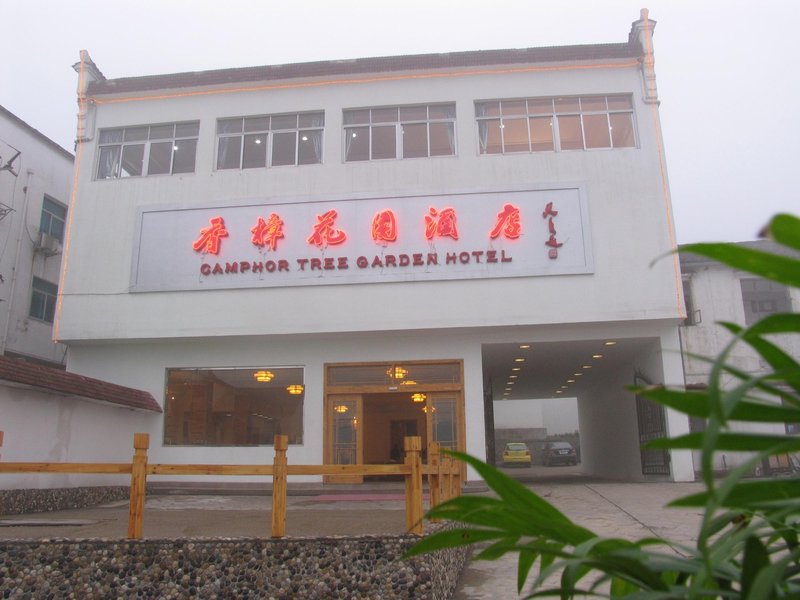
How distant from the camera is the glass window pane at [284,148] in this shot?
13915 millimetres

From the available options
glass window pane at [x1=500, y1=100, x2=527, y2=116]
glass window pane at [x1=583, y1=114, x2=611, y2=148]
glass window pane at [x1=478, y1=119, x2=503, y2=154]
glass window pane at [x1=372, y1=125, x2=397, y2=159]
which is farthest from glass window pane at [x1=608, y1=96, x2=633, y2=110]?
glass window pane at [x1=372, y1=125, x2=397, y2=159]

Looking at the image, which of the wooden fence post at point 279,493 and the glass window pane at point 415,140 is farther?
the glass window pane at point 415,140

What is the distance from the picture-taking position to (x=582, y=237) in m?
12.7

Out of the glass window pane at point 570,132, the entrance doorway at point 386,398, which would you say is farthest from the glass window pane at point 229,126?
the glass window pane at point 570,132

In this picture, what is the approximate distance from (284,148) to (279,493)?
10026 millimetres

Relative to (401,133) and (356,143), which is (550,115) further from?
(356,143)

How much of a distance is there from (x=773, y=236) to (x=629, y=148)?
43.9 feet

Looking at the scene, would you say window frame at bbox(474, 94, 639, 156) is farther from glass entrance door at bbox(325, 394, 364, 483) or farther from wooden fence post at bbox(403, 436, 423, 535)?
wooden fence post at bbox(403, 436, 423, 535)

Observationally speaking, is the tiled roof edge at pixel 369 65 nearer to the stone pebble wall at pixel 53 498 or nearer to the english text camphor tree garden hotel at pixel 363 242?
the english text camphor tree garden hotel at pixel 363 242

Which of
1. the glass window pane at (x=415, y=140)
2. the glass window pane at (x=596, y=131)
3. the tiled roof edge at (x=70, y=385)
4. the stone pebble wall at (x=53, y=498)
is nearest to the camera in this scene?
the stone pebble wall at (x=53, y=498)

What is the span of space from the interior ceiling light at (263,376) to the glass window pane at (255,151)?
4.27 meters

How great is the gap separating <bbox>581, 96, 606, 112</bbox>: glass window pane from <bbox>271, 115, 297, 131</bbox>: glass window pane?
5.97 metres

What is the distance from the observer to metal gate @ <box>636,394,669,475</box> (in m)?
13.1

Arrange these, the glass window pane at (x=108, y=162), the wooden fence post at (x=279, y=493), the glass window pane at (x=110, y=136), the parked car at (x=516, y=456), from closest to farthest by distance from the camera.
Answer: the wooden fence post at (x=279, y=493) < the glass window pane at (x=108, y=162) < the glass window pane at (x=110, y=136) < the parked car at (x=516, y=456)
